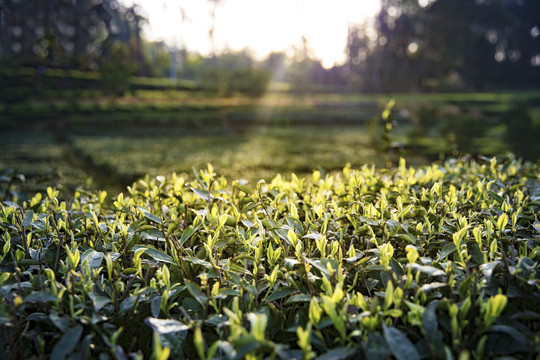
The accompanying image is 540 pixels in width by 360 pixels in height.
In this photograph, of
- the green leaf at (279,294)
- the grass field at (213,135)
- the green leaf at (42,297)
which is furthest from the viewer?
the grass field at (213,135)

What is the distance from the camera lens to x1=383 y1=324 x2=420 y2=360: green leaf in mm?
1034

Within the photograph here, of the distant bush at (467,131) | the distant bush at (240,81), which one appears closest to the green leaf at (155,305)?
the distant bush at (467,131)

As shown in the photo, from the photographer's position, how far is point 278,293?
1.35 meters

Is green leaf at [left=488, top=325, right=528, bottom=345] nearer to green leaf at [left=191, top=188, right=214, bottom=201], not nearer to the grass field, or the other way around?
green leaf at [left=191, top=188, right=214, bottom=201]

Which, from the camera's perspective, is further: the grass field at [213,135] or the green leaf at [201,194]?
the grass field at [213,135]

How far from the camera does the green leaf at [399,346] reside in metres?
1.03

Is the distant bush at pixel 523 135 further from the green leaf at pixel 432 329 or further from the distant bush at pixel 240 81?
the distant bush at pixel 240 81

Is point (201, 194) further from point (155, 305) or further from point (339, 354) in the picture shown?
point (339, 354)

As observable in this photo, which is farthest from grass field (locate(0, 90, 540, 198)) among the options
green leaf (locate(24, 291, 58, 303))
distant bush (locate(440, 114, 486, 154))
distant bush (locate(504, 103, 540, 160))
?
green leaf (locate(24, 291, 58, 303))

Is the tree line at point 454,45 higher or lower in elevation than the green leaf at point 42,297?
higher

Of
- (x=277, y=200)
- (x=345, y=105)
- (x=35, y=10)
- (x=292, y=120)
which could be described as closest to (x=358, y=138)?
(x=292, y=120)

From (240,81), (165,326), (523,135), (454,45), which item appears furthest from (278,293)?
(454,45)

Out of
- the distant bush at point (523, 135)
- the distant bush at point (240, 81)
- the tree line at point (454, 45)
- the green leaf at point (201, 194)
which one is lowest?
the distant bush at point (523, 135)

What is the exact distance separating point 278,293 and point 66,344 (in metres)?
0.63
